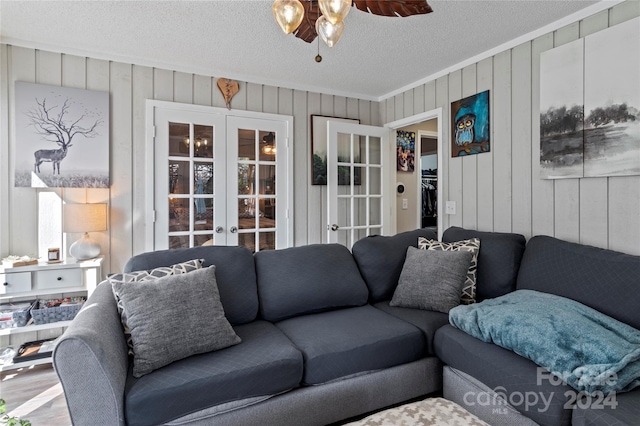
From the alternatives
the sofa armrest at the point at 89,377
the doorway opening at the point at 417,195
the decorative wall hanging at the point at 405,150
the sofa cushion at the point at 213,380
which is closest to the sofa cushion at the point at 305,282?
the sofa cushion at the point at 213,380

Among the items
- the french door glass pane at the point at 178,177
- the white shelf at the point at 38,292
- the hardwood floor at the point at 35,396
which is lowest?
the hardwood floor at the point at 35,396

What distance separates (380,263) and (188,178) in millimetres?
2016

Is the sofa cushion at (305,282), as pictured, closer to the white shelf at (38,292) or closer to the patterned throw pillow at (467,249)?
the patterned throw pillow at (467,249)

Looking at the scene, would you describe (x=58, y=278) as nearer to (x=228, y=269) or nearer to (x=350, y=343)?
(x=228, y=269)

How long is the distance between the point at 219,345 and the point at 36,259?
6.49 ft

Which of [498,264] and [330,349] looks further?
[498,264]

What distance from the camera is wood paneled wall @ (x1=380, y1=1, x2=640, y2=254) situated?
227cm

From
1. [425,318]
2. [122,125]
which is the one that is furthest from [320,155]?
[425,318]

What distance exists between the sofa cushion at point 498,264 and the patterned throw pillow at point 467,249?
0.17ft

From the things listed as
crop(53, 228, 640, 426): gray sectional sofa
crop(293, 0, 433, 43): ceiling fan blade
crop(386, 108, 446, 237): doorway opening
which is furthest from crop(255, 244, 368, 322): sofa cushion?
crop(386, 108, 446, 237): doorway opening

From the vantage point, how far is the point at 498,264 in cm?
248

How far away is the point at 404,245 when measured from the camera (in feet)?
9.18

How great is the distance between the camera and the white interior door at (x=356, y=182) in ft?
12.8

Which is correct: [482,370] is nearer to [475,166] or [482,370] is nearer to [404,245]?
[404,245]
